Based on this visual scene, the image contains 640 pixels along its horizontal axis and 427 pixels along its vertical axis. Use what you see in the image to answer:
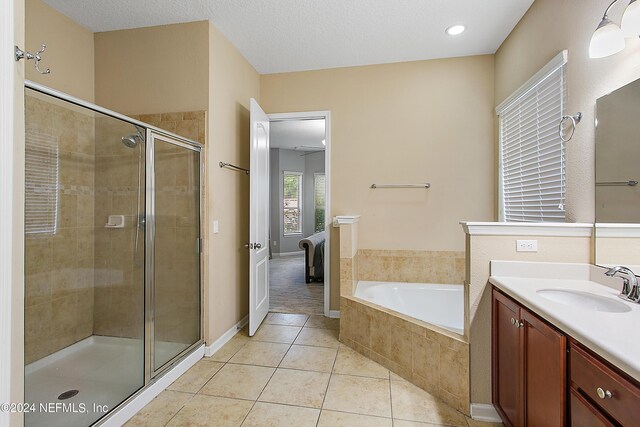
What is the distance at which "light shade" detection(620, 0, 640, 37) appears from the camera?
1252mm

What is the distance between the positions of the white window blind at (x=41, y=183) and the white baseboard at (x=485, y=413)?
2.95 m

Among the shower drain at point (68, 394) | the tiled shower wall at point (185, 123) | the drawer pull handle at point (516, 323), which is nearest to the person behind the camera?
the drawer pull handle at point (516, 323)

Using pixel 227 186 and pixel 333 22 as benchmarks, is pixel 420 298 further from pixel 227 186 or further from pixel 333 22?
pixel 333 22

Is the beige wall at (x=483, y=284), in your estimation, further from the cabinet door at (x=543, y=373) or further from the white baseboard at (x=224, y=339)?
the white baseboard at (x=224, y=339)

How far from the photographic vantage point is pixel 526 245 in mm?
1688

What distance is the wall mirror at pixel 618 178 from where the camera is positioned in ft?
4.54

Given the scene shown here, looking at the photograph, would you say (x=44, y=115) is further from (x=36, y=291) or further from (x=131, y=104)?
(x=36, y=291)

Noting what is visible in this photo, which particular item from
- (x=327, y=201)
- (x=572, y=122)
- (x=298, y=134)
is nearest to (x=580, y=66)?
(x=572, y=122)

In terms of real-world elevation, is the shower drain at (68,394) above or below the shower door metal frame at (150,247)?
below

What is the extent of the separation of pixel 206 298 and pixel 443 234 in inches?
94.0

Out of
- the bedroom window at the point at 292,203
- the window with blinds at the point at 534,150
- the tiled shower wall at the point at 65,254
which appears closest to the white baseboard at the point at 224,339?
the tiled shower wall at the point at 65,254

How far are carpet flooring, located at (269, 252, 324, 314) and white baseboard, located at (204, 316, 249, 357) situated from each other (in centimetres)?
57

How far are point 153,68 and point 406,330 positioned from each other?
2966 millimetres

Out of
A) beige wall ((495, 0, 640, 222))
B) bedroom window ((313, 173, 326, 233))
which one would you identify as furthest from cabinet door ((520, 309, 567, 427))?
bedroom window ((313, 173, 326, 233))
